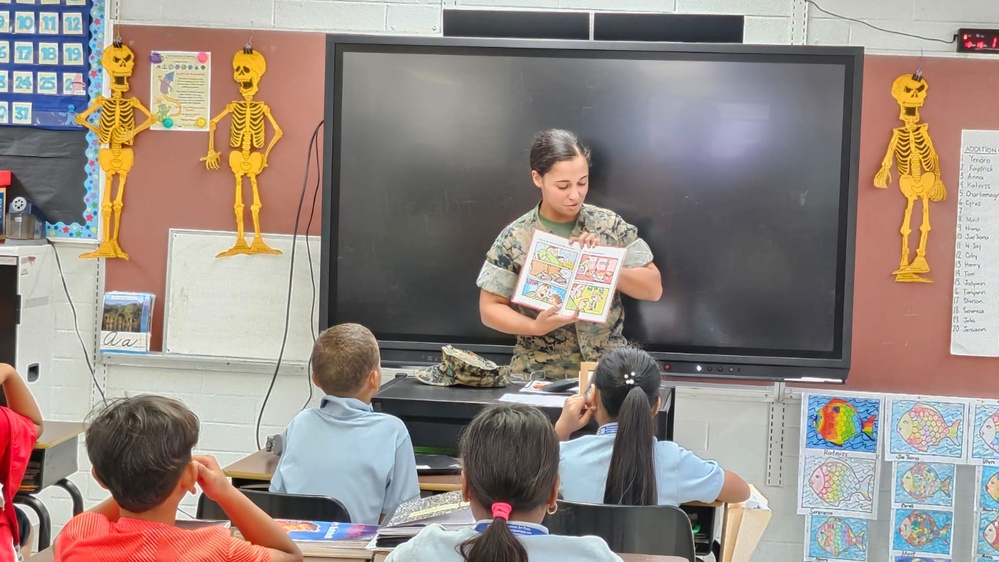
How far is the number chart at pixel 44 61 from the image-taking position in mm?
4371

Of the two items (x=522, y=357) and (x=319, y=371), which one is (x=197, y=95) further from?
(x=319, y=371)

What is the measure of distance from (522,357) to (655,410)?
4.04 ft

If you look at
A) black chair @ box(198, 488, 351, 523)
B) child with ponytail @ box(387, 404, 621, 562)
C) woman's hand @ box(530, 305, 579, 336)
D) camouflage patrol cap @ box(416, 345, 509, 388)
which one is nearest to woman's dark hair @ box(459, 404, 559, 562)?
child with ponytail @ box(387, 404, 621, 562)

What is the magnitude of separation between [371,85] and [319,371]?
5.14 feet

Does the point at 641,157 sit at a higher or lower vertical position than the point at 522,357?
higher

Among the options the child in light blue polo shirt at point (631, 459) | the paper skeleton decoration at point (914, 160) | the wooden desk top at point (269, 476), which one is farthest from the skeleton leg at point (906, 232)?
the wooden desk top at point (269, 476)

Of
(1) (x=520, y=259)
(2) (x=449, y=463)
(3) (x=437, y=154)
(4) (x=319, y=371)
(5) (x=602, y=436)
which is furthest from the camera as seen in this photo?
(3) (x=437, y=154)

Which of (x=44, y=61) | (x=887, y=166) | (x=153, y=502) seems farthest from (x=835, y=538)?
(x=44, y=61)

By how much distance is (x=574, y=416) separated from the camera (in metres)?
2.54

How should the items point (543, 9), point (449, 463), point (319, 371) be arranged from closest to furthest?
point (319, 371) < point (449, 463) < point (543, 9)

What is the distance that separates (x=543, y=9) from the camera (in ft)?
13.6

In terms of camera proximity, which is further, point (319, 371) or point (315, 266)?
point (315, 266)

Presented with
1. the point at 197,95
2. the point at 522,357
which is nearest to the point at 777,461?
the point at 522,357

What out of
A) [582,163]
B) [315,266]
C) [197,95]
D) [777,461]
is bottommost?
[777,461]
